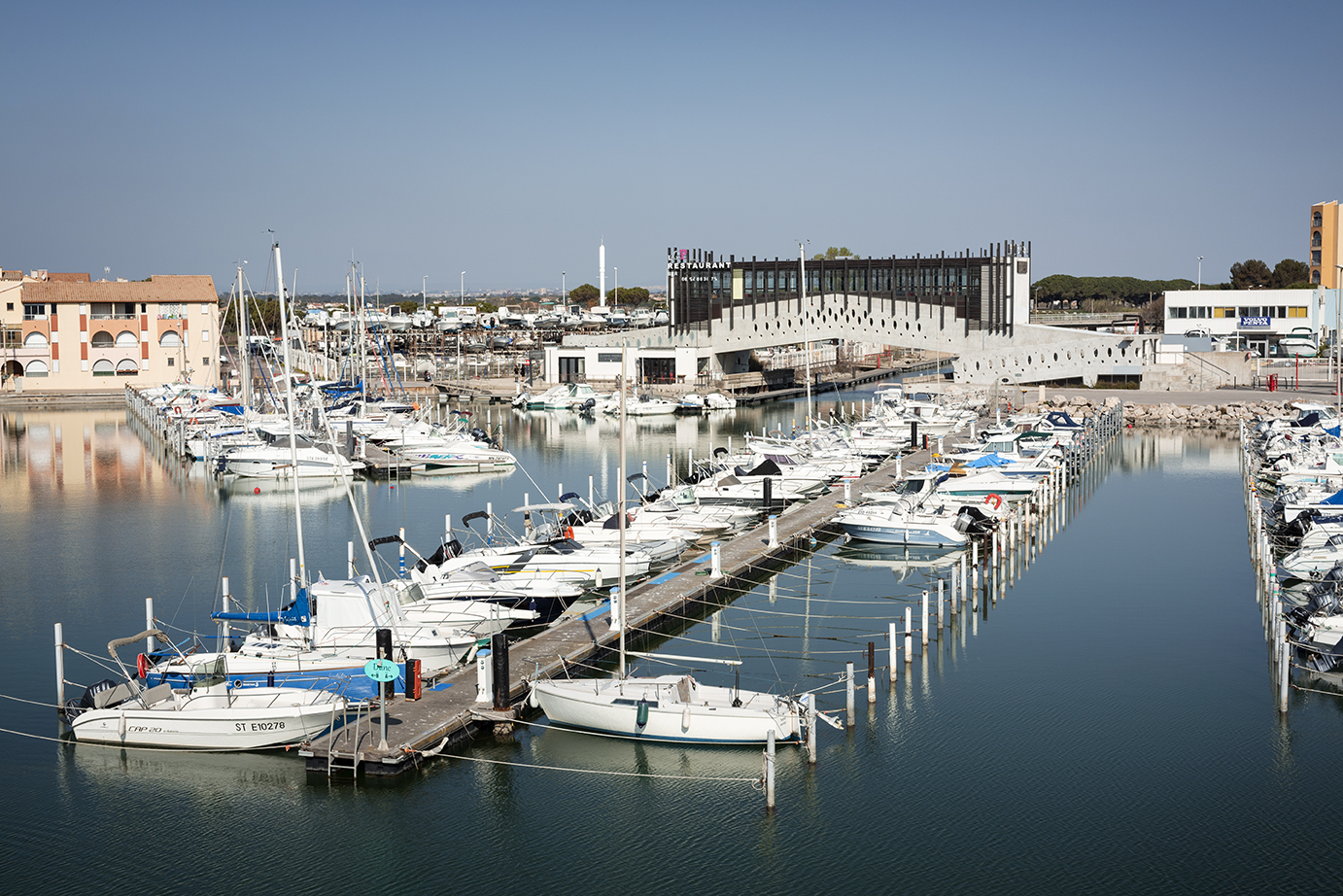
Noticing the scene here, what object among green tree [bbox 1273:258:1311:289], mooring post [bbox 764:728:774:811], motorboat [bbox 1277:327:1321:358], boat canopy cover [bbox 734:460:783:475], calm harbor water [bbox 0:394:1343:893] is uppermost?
green tree [bbox 1273:258:1311:289]

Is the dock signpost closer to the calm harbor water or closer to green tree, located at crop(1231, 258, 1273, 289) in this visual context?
the calm harbor water

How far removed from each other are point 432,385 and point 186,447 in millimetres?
39112

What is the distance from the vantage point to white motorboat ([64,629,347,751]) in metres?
22.7

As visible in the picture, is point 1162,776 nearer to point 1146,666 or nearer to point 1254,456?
point 1146,666

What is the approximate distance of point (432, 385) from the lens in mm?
109062

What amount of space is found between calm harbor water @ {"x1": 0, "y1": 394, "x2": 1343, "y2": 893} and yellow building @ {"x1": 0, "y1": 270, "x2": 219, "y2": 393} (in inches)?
3134

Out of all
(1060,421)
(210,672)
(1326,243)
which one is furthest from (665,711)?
(1326,243)

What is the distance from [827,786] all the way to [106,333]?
10464 cm

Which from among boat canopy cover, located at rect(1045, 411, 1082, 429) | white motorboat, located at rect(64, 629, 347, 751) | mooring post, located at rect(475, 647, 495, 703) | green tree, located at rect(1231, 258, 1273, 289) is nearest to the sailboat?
mooring post, located at rect(475, 647, 495, 703)

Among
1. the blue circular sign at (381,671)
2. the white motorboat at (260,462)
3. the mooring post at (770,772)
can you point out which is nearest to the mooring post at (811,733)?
the mooring post at (770,772)

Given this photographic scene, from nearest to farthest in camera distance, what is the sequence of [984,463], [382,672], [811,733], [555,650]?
1. [382,672]
2. [811,733]
3. [555,650]
4. [984,463]

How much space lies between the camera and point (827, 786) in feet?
72.1

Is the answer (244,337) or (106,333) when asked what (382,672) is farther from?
(106,333)

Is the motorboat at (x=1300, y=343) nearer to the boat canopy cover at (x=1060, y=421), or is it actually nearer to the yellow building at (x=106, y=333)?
the boat canopy cover at (x=1060, y=421)
